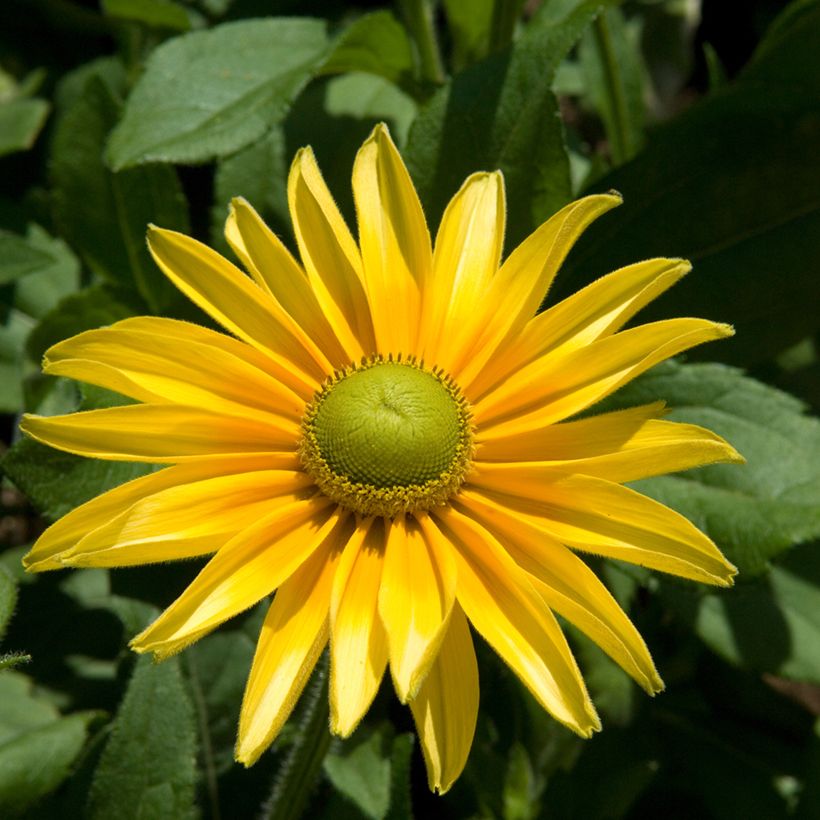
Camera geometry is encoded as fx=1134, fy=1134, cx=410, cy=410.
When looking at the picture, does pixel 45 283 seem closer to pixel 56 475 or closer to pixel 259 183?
pixel 259 183

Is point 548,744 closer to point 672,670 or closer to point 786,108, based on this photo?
point 672,670

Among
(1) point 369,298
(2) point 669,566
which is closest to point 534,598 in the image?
(2) point 669,566

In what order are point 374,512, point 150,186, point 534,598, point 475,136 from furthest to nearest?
point 150,186
point 475,136
point 374,512
point 534,598

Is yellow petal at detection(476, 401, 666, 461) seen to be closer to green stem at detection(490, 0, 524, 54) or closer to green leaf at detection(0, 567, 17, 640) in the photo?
green leaf at detection(0, 567, 17, 640)

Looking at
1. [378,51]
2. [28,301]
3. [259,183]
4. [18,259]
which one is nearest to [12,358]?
[28,301]

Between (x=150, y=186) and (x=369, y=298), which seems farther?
(x=150, y=186)

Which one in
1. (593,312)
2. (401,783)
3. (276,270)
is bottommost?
(401,783)

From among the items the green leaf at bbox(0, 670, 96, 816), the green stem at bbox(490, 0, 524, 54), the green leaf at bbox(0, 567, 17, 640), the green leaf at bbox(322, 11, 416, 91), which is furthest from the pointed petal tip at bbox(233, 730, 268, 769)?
the green stem at bbox(490, 0, 524, 54)
